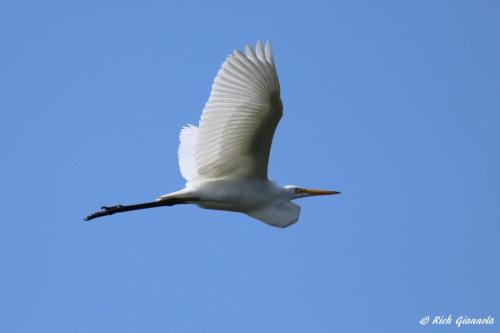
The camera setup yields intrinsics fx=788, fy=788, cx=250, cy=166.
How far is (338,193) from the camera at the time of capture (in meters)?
11.2

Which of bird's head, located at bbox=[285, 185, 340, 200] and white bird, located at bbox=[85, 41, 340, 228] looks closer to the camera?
white bird, located at bbox=[85, 41, 340, 228]

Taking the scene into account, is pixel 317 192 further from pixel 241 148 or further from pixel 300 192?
pixel 241 148

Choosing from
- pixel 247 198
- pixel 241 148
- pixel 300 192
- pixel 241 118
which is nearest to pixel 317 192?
pixel 300 192

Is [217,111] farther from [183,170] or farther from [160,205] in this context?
[183,170]

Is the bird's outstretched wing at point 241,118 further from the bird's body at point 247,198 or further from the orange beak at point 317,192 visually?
the orange beak at point 317,192

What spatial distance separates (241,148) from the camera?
9.32 m

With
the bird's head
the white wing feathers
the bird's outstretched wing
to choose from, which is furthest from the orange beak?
the white wing feathers

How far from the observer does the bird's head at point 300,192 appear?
1042 cm

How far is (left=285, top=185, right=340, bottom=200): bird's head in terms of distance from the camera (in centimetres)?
1042

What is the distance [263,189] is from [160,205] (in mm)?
1363

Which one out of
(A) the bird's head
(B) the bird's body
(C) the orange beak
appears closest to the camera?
(B) the bird's body

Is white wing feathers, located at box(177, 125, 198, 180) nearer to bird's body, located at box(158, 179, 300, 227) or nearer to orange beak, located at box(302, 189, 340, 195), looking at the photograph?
bird's body, located at box(158, 179, 300, 227)

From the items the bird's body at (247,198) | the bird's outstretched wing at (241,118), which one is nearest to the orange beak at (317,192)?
the bird's body at (247,198)

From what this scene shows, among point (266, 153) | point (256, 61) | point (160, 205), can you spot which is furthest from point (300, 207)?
point (256, 61)
